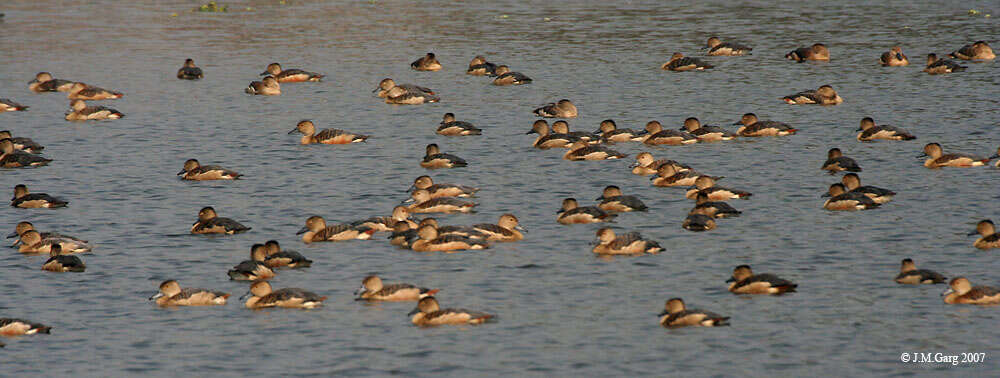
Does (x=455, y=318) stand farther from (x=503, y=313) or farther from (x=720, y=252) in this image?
(x=720, y=252)

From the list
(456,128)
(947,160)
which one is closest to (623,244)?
(947,160)

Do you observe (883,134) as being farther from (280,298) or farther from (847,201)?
(280,298)

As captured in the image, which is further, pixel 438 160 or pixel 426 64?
pixel 426 64

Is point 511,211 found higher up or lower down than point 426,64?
lower down

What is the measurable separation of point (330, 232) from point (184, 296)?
4948mm

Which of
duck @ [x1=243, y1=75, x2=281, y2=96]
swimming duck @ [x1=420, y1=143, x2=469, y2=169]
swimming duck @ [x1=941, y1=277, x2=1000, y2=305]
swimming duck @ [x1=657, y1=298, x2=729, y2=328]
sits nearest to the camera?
swimming duck @ [x1=657, y1=298, x2=729, y2=328]

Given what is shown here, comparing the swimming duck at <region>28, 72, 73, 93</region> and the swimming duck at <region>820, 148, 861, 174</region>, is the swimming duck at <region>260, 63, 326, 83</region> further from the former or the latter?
the swimming duck at <region>820, 148, 861, 174</region>

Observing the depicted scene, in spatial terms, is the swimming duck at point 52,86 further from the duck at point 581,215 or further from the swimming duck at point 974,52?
the swimming duck at point 974,52

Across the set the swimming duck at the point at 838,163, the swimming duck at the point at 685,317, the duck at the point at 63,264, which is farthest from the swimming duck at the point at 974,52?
the duck at the point at 63,264

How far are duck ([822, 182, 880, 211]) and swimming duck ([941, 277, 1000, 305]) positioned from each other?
7.69 m

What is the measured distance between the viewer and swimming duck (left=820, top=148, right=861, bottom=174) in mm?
35156

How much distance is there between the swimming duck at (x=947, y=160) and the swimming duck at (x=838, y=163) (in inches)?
69.0

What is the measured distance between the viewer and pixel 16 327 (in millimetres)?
22453

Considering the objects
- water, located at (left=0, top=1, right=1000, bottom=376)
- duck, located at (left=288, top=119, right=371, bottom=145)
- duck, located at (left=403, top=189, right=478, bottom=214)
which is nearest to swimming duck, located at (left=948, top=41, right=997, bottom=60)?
water, located at (left=0, top=1, right=1000, bottom=376)
